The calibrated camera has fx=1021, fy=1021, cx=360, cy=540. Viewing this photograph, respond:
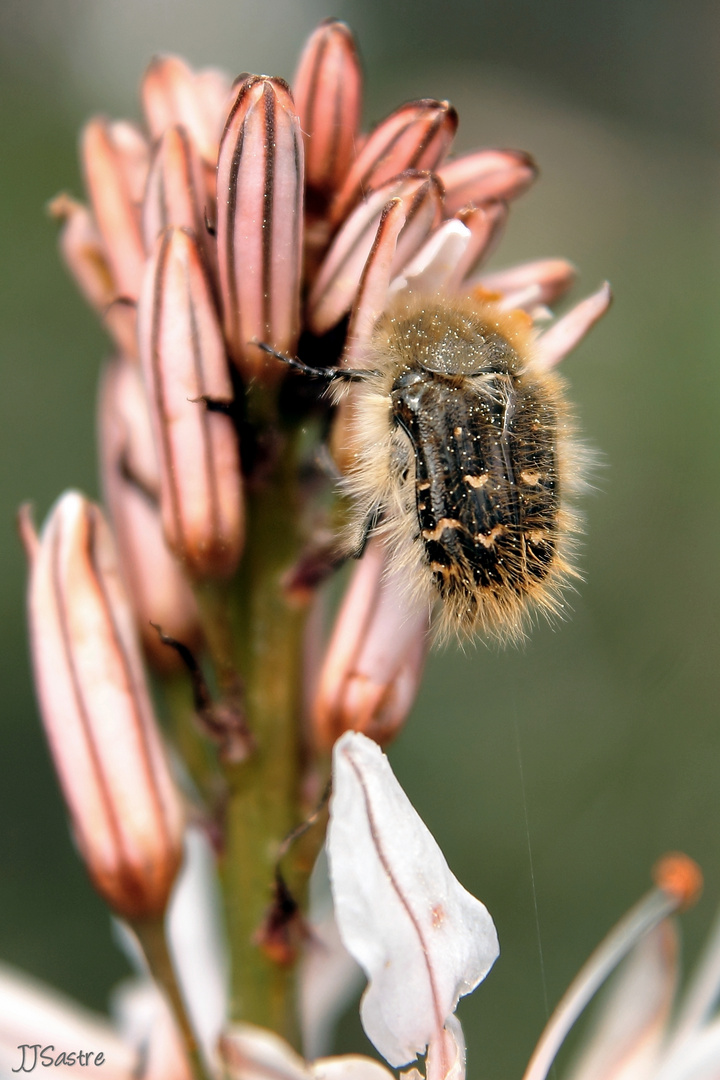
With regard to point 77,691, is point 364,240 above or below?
above

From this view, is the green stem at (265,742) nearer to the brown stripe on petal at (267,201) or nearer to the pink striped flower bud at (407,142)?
the brown stripe on petal at (267,201)

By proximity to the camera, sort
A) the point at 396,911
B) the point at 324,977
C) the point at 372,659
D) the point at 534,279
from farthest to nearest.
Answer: the point at 324,977 < the point at 534,279 < the point at 372,659 < the point at 396,911

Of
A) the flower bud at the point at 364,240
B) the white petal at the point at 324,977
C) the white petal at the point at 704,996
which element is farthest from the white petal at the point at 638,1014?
the flower bud at the point at 364,240

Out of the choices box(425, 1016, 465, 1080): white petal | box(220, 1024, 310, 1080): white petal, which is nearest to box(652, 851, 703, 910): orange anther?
box(425, 1016, 465, 1080): white petal

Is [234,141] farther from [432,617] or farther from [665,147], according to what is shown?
[665,147]

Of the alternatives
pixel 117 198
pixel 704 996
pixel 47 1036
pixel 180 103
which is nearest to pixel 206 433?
pixel 117 198

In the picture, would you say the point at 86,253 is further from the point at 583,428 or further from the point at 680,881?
the point at 583,428

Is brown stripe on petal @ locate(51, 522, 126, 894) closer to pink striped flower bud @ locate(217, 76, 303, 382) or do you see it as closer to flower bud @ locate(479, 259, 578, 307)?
pink striped flower bud @ locate(217, 76, 303, 382)
